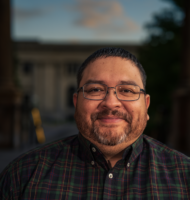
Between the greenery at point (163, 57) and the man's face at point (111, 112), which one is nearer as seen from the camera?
the man's face at point (111, 112)

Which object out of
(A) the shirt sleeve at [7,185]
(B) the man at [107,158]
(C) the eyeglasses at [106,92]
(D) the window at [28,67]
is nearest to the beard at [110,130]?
(B) the man at [107,158]

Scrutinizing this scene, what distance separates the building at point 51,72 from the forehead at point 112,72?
46151 mm

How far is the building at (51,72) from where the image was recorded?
4831 centimetres

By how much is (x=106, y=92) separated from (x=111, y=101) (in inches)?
2.8

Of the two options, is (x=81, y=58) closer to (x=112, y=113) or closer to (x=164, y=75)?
(x=164, y=75)

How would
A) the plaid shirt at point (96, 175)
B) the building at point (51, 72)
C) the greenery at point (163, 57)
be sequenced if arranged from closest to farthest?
the plaid shirt at point (96, 175) < the greenery at point (163, 57) < the building at point (51, 72)

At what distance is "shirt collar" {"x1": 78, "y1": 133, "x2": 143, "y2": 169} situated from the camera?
1741 mm

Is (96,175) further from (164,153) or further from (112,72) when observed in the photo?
(112,72)

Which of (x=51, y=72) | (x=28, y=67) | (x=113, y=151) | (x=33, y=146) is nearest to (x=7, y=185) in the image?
(x=113, y=151)

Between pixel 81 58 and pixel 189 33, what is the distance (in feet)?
135

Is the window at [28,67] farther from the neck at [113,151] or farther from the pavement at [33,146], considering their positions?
the neck at [113,151]

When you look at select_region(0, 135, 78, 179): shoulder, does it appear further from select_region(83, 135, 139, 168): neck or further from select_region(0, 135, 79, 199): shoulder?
select_region(83, 135, 139, 168): neck

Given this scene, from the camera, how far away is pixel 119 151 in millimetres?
1794

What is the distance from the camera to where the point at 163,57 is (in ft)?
61.8
